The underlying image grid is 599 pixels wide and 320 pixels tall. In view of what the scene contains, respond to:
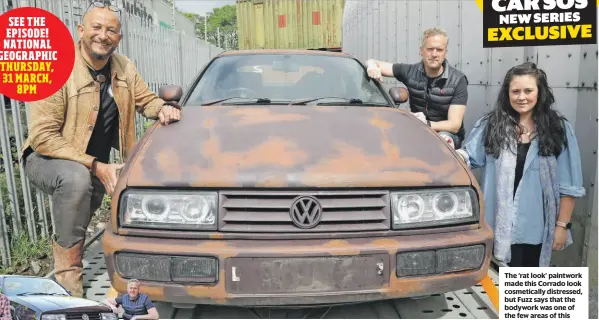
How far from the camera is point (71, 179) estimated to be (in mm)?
2557

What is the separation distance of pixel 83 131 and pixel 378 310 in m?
1.97

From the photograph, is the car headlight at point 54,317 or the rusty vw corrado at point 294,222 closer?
the car headlight at point 54,317

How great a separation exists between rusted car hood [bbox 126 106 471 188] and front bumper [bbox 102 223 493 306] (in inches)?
10.0

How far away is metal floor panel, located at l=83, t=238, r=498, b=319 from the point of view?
2.26 meters

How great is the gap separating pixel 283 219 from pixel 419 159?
0.71 m

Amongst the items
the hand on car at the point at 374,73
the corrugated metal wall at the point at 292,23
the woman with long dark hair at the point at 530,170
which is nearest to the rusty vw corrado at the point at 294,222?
the woman with long dark hair at the point at 530,170

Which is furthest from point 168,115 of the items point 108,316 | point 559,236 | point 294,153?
point 559,236

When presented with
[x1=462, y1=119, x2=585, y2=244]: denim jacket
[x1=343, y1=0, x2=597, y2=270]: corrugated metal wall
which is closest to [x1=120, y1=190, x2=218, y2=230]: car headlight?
[x1=462, y1=119, x2=585, y2=244]: denim jacket

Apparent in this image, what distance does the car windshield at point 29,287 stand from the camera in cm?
177

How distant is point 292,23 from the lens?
18906 mm

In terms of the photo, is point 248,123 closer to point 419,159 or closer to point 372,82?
point 419,159

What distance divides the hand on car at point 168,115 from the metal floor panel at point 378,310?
3.06ft

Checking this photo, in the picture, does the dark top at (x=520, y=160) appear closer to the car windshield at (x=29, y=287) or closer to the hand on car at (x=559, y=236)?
the hand on car at (x=559, y=236)

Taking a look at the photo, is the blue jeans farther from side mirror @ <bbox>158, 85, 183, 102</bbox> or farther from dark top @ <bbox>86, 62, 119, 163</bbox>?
side mirror @ <bbox>158, 85, 183, 102</bbox>
